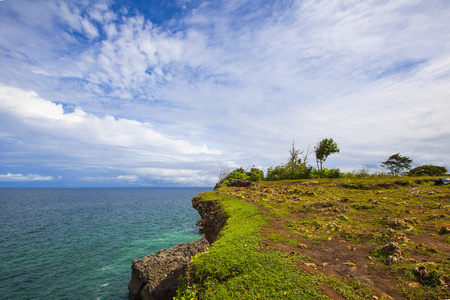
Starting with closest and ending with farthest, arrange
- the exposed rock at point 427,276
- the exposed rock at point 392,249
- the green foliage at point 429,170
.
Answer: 1. the exposed rock at point 427,276
2. the exposed rock at point 392,249
3. the green foliage at point 429,170

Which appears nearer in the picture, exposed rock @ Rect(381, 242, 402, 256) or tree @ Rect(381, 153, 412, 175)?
exposed rock @ Rect(381, 242, 402, 256)

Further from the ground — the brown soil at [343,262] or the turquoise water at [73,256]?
the brown soil at [343,262]

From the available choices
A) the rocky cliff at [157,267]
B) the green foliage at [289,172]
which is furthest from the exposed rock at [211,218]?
the green foliage at [289,172]

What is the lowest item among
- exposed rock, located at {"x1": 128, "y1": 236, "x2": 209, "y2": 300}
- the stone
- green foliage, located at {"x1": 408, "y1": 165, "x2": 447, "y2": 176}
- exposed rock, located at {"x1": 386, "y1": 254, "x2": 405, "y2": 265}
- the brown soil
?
exposed rock, located at {"x1": 128, "y1": 236, "x2": 209, "y2": 300}

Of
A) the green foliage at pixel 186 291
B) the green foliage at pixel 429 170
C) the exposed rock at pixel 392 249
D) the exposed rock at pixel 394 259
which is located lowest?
the green foliage at pixel 186 291

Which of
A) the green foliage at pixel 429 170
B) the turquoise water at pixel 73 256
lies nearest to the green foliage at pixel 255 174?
the turquoise water at pixel 73 256

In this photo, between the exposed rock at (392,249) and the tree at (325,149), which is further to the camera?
the tree at (325,149)

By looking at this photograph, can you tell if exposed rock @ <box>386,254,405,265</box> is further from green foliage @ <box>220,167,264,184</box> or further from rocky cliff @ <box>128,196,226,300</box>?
green foliage @ <box>220,167,264,184</box>

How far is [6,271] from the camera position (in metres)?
21.6

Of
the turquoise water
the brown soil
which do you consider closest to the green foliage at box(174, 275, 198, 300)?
the brown soil

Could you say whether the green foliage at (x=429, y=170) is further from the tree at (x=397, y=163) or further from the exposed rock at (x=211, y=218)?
the exposed rock at (x=211, y=218)

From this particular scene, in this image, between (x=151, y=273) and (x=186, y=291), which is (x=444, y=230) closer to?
(x=186, y=291)

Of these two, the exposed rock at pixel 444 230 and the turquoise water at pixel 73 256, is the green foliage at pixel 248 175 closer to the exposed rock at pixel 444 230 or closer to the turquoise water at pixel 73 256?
the turquoise water at pixel 73 256

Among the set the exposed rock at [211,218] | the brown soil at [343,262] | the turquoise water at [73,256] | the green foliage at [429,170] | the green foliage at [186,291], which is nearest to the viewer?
the brown soil at [343,262]
